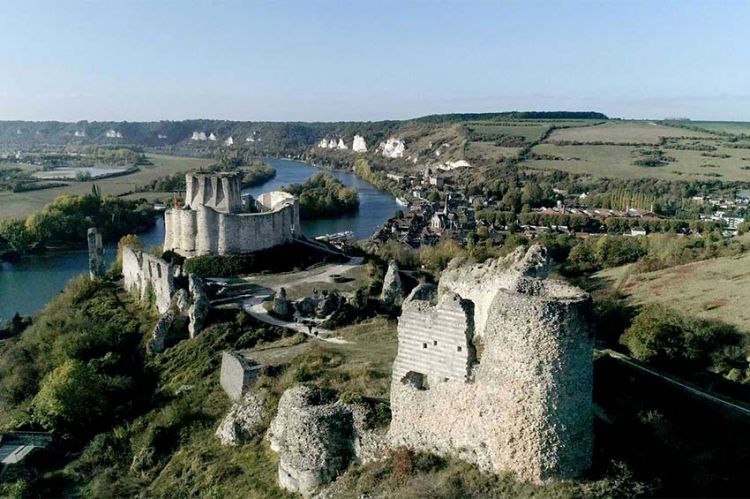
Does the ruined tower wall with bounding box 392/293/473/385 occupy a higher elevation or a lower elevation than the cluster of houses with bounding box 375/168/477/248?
higher

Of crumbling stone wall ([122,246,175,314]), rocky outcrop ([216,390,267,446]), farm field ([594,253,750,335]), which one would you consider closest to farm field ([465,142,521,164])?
farm field ([594,253,750,335])

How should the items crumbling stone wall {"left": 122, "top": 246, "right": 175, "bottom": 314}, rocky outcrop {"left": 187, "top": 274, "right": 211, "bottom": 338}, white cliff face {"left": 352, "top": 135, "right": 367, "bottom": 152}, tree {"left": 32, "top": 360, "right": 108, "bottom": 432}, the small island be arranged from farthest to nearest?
1. white cliff face {"left": 352, "top": 135, "right": 367, "bottom": 152}
2. the small island
3. crumbling stone wall {"left": 122, "top": 246, "right": 175, "bottom": 314}
4. rocky outcrop {"left": 187, "top": 274, "right": 211, "bottom": 338}
5. tree {"left": 32, "top": 360, "right": 108, "bottom": 432}

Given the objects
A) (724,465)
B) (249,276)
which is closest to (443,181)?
(249,276)

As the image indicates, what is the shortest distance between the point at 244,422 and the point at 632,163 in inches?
4380

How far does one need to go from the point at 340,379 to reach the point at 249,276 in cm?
1712

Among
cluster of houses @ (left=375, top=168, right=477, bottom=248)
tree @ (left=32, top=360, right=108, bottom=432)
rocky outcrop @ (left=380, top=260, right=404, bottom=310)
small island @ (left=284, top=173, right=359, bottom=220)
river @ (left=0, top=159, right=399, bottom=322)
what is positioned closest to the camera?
tree @ (left=32, top=360, right=108, bottom=432)

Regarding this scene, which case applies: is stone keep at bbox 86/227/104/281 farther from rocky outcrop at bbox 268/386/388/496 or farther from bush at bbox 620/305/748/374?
bush at bbox 620/305/748/374

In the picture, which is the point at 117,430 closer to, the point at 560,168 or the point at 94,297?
the point at 94,297

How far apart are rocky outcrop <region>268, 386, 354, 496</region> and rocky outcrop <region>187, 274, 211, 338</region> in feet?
40.5

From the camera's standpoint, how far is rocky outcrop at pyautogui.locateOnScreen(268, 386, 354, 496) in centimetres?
1485

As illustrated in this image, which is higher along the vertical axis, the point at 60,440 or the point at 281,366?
the point at 281,366

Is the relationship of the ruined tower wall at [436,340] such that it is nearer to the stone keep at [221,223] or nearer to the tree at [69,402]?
the tree at [69,402]

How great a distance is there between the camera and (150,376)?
83.1 feet

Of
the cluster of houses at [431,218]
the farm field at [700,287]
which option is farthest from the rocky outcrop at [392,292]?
the cluster of houses at [431,218]
